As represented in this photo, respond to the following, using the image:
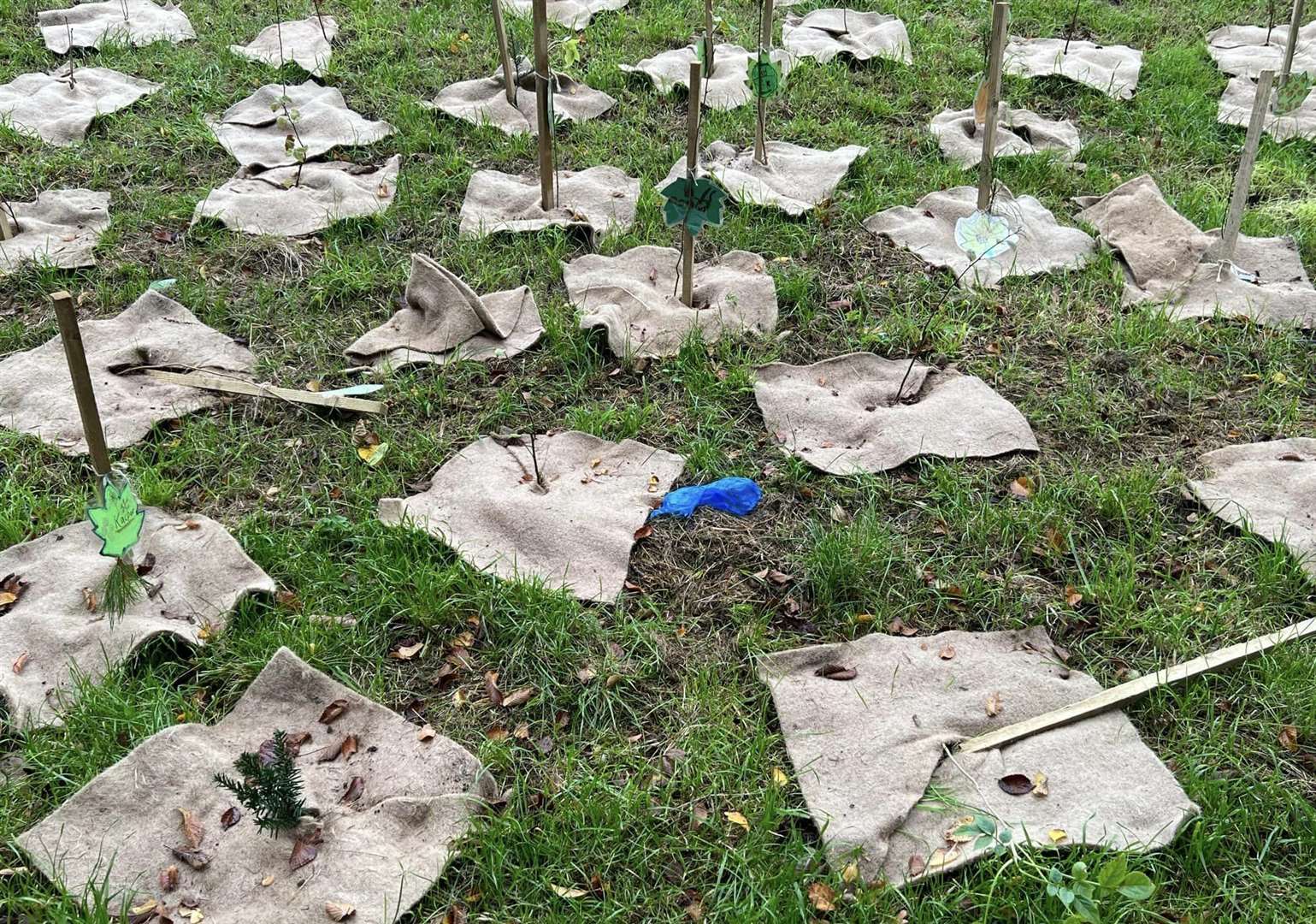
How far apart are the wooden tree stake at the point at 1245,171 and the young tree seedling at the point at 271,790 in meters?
3.17

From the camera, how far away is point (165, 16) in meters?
5.33

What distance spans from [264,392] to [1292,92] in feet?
11.1

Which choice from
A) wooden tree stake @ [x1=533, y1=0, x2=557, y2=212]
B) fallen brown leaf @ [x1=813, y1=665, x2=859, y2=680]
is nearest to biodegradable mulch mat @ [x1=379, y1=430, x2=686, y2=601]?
fallen brown leaf @ [x1=813, y1=665, x2=859, y2=680]

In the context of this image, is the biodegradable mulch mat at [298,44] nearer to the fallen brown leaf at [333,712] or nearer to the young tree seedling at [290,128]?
the young tree seedling at [290,128]

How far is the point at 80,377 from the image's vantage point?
2.13 meters

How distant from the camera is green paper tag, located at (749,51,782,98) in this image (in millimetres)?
3789

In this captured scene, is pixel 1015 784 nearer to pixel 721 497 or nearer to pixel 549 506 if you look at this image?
pixel 721 497

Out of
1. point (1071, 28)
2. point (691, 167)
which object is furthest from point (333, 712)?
point (1071, 28)

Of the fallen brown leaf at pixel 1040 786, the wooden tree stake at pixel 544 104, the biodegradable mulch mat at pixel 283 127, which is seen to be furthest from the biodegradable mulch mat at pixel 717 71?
the fallen brown leaf at pixel 1040 786

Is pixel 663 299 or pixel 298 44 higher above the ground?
pixel 298 44

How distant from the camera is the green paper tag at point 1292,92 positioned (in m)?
3.41

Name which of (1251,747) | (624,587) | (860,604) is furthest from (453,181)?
(1251,747)

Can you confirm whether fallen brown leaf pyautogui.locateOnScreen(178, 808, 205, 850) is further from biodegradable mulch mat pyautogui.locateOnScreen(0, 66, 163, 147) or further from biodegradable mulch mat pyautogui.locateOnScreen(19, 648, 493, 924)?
biodegradable mulch mat pyautogui.locateOnScreen(0, 66, 163, 147)

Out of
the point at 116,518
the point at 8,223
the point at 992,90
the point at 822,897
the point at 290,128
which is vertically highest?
the point at 992,90
